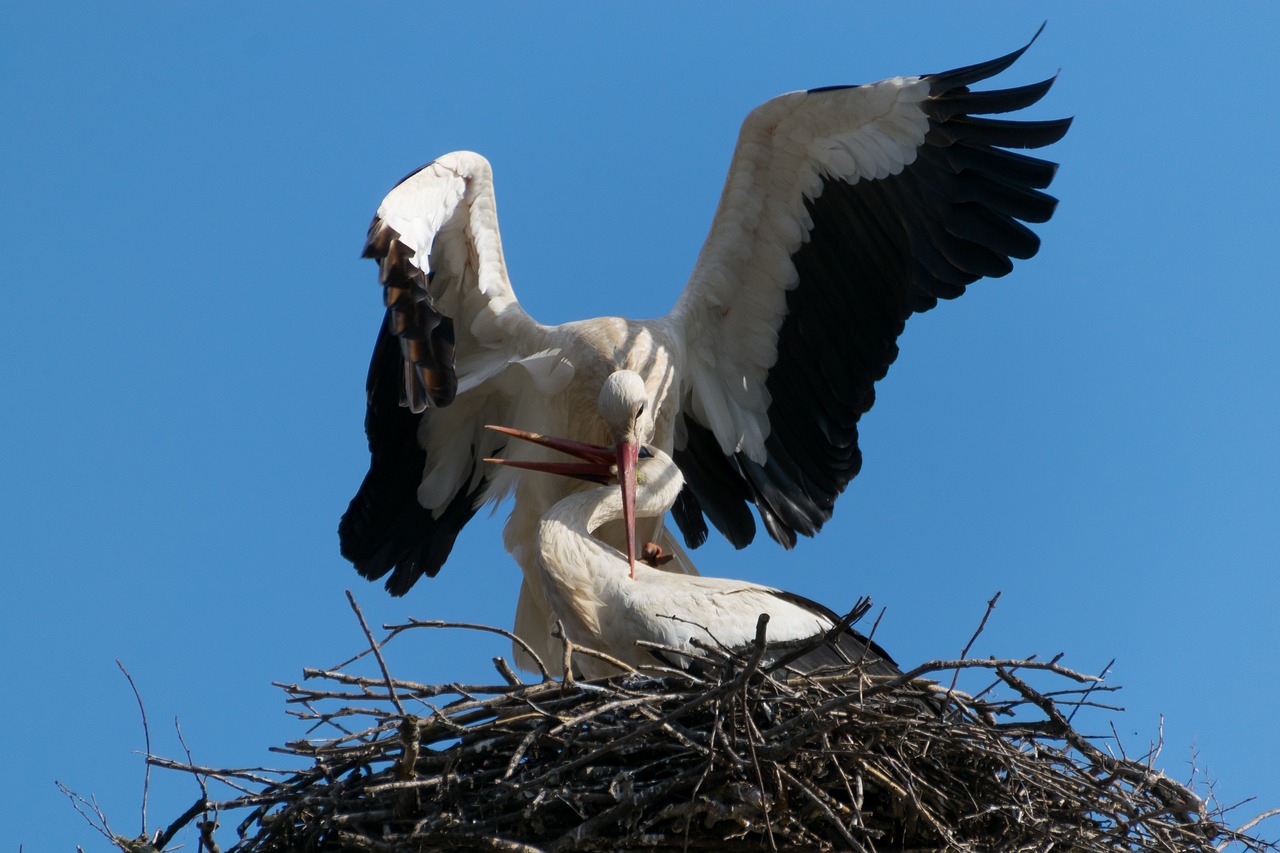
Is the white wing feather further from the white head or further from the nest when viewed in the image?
the nest

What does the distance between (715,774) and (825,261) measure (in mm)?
2741

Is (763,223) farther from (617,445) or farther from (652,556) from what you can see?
(652,556)

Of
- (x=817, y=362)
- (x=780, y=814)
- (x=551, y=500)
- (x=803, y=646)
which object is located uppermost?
(x=817, y=362)

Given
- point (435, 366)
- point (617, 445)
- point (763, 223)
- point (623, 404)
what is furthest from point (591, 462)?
point (763, 223)

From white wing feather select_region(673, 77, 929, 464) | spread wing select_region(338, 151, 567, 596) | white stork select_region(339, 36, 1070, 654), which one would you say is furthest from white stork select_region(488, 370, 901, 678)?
white wing feather select_region(673, 77, 929, 464)

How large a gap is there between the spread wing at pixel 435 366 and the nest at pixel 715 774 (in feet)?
4.46

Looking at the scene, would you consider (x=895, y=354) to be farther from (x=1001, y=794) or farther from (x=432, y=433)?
(x=1001, y=794)

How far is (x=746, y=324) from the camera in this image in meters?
6.36

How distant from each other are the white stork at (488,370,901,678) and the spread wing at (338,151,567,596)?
1.76 feet

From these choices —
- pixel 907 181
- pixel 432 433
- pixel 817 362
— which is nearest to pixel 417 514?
pixel 432 433

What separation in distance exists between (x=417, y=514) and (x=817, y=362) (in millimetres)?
1636

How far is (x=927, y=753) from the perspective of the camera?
13.7 feet

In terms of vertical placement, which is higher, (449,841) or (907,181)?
(907,181)

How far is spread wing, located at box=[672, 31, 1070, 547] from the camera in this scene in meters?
5.82
